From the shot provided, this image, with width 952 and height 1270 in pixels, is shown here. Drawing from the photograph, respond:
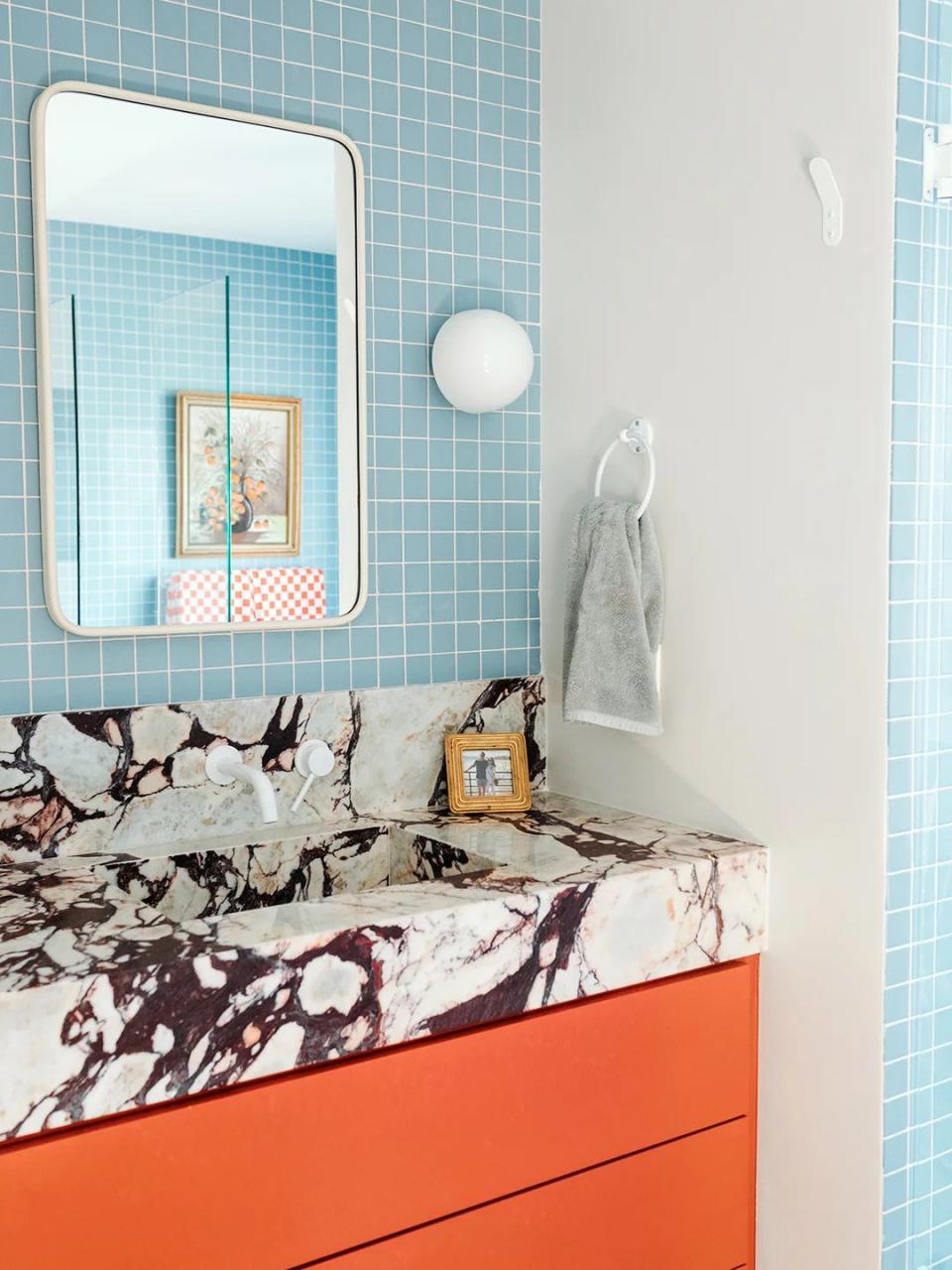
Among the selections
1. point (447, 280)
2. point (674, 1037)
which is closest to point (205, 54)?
point (447, 280)

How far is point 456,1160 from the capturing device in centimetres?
148

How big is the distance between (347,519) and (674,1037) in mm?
923

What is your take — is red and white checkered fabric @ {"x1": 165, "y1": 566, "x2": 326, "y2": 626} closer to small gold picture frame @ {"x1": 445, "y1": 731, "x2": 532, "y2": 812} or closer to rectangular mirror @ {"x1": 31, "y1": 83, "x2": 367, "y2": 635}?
rectangular mirror @ {"x1": 31, "y1": 83, "x2": 367, "y2": 635}

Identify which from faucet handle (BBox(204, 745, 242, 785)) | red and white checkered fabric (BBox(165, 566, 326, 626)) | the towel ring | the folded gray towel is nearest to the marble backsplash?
faucet handle (BBox(204, 745, 242, 785))

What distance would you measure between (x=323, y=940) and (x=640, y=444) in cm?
97

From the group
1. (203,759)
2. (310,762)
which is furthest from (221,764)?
(310,762)

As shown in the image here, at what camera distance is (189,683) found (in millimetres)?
1845

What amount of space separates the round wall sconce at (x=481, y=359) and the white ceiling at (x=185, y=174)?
24 centimetres

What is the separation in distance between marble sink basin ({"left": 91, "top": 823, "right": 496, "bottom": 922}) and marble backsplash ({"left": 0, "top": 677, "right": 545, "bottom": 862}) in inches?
2.2

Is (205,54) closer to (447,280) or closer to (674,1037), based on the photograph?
(447,280)

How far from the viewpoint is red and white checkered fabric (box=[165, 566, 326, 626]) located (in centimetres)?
181

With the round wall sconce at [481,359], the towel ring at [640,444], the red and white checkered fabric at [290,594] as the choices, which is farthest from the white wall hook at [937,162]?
the red and white checkered fabric at [290,594]

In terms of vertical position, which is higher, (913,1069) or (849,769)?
(849,769)

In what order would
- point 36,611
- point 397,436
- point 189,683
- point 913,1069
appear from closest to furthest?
point 913,1069, point 36,611, point 189,683, point 397,436
